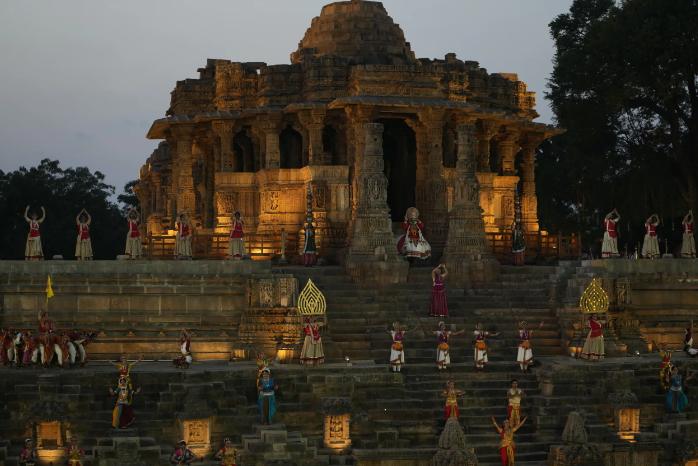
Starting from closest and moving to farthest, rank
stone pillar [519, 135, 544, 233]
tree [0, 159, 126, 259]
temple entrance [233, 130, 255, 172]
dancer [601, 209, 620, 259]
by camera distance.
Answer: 1. dancer [601, 209, 620, 259]
2. temple entrance [233, 130, 255, 172]
3. stone pillar [519, 135, 544, 233]
4. tree [0, 159, 126, 259]

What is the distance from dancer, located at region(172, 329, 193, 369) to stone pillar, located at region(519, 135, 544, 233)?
50.4 ft

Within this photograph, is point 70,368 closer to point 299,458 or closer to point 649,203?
point 299,458

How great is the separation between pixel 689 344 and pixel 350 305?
7.92 meters

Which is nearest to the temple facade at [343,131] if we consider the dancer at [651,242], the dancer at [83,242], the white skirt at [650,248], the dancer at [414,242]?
the dancer at [414,242]

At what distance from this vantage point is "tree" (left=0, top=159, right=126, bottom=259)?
58156mm

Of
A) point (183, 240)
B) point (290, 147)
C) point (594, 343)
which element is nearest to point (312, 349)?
point (594, 343)

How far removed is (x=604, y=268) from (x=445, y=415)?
7.59 meters

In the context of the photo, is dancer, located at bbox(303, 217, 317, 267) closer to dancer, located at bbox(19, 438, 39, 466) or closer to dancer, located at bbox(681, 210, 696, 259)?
dancer, located at bbox(681, 210, 696, 259)

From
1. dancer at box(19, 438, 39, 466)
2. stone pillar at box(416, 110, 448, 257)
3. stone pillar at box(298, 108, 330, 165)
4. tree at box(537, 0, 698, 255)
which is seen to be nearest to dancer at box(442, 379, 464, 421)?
dancer at box(19, 438, 39, 466)

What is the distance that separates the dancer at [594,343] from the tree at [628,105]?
1415cm

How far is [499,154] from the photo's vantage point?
133 ft

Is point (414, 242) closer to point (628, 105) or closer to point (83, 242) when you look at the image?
point (83, 242)

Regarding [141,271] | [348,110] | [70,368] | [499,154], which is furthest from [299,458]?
[499,154]

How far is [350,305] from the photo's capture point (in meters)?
30.8
